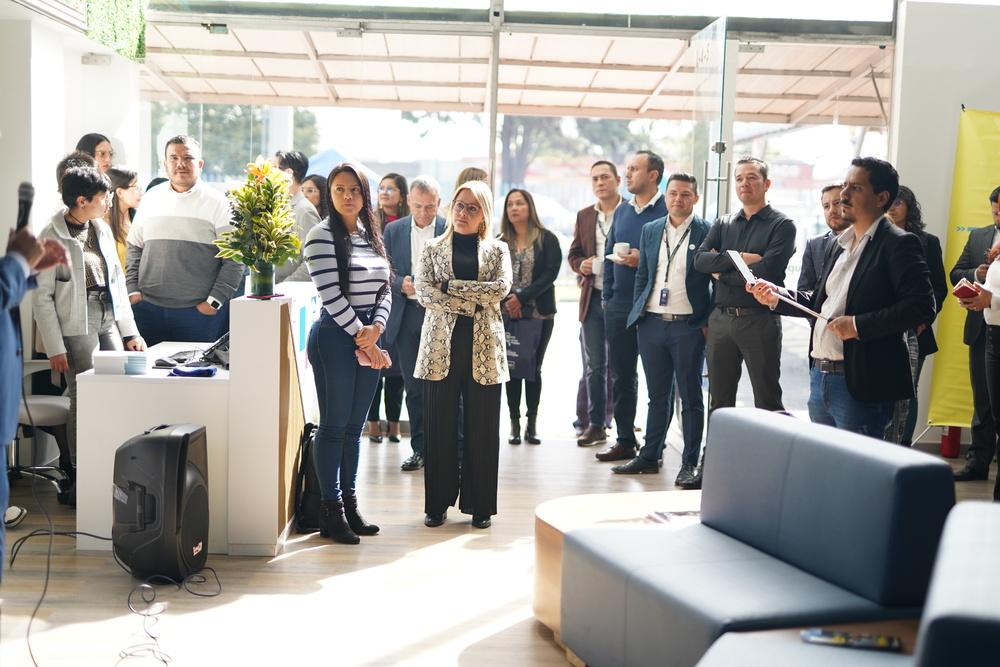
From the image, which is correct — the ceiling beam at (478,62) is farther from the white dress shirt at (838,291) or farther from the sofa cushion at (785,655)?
the sofa cushion at (785,655)

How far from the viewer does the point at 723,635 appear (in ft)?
8.64

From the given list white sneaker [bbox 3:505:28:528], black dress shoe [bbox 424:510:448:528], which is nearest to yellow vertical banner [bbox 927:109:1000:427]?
black dress shoe [bbox 424:510:448:528]

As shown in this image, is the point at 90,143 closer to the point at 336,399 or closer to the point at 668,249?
the point at 336,399

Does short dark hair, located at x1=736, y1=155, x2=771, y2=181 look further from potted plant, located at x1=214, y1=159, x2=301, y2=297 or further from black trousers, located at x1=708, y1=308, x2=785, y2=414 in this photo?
potted plant, located at x1=214, y1=159, x2=301, y2=297

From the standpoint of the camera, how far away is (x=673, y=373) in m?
6.36

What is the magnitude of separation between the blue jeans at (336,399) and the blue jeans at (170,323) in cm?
124

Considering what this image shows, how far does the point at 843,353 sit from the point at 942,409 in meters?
3.33

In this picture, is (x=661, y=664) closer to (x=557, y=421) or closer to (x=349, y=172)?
(x=349, y=172)

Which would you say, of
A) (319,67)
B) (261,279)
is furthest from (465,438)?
(319,67)

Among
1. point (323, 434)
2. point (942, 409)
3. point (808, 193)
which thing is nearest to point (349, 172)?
point (323, 434)

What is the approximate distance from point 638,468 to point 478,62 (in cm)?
320

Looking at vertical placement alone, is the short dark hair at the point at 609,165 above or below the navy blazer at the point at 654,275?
above

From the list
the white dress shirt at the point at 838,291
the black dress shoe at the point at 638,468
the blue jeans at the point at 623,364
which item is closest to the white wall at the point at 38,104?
the blue jeans at the point at 623,364

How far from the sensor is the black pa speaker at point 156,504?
13.6 feet
